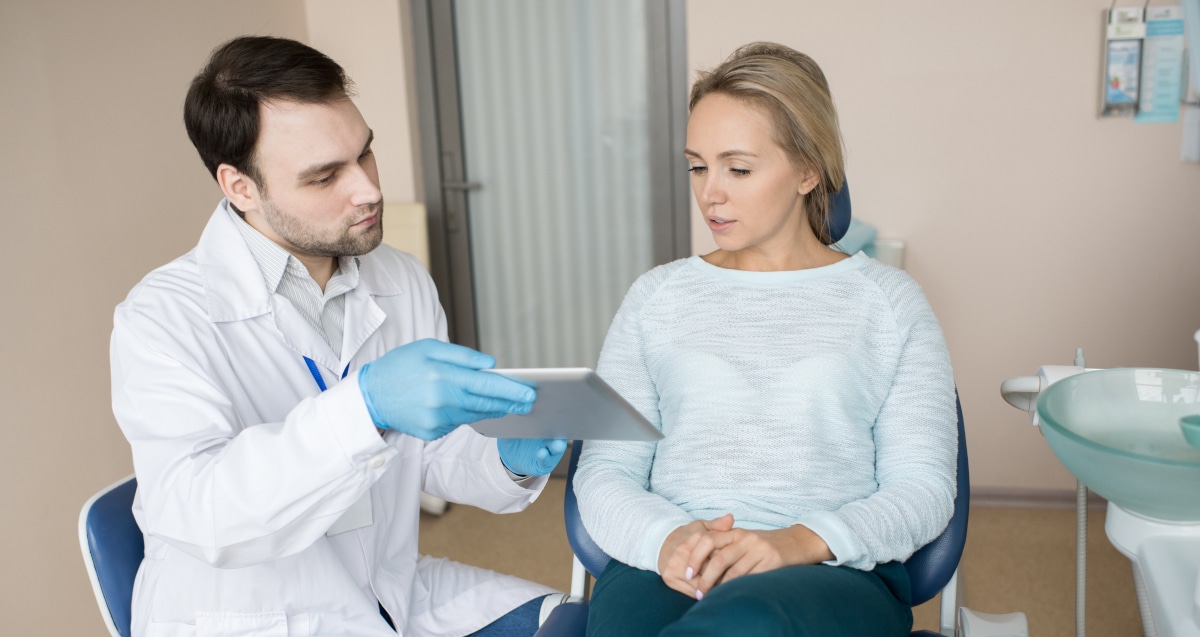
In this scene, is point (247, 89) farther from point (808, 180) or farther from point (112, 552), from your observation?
point (808, 180)

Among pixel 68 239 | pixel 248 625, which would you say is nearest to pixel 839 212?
pixel 248 625

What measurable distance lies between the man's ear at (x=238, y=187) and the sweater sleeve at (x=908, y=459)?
2.98ft

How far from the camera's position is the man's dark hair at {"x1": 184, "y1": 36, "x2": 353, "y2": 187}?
52.4 inches

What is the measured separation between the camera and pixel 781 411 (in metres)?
1.34

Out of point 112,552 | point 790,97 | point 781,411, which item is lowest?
point 112,552

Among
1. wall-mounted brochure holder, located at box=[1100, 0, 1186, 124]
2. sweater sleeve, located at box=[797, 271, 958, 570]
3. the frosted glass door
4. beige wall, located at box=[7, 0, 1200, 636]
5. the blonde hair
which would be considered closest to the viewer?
sweater sleeve, located at box=[797, 271, 958, 570]

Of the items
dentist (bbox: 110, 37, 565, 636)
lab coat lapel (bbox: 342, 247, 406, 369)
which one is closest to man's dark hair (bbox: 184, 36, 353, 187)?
dentist (bbox: 110, 37, 565, 636)

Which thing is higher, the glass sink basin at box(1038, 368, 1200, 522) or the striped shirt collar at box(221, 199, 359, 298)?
the striped shirt collar at box(221, 199, 359, 298)

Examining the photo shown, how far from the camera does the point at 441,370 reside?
1.07 m

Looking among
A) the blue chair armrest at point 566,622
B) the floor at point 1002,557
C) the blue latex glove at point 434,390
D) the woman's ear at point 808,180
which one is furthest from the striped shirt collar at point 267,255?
the floor at point 1002,557

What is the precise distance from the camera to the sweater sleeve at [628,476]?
4.06ft

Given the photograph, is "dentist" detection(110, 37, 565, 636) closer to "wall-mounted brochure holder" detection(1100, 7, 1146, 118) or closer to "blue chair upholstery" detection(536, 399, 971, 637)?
"blue chair upholstery" detection(536, 399, 971, 637)

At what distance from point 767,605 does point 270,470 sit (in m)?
0.58

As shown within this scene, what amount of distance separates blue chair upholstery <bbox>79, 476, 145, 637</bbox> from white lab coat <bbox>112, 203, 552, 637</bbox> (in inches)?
0.7
